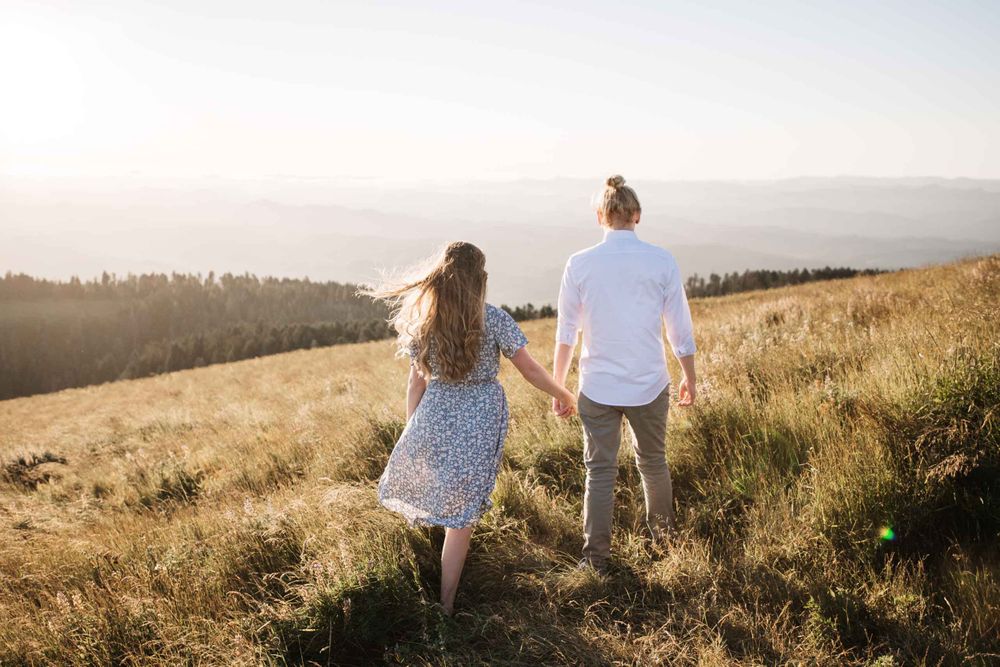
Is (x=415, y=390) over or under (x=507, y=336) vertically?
under

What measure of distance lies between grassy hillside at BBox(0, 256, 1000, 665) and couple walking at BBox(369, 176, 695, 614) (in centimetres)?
37

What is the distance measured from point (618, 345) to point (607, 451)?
2.23 ft

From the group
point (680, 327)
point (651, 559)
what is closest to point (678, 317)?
point (680, 327)

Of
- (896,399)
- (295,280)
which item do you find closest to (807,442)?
(896,399)

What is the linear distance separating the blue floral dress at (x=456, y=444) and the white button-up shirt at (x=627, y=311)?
0.48 m

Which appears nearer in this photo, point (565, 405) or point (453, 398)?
point (453, 398)

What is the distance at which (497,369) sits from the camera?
A: 3.39m

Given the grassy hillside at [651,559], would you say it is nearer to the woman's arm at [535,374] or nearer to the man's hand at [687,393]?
the man's hand at [687,393]

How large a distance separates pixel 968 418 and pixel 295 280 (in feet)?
466

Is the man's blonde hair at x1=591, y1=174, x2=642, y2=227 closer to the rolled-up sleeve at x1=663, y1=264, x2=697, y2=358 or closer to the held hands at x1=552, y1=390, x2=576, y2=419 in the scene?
the rolled-up sleeve at x1=663, y1=264, x2=697, y2=358

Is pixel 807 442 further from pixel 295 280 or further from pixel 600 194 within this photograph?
pixel 295 280

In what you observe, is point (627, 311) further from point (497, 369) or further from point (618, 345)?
point (497, 369)

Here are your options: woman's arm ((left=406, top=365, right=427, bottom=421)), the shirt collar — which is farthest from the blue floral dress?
the shirt collar

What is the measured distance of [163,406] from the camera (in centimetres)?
1781
